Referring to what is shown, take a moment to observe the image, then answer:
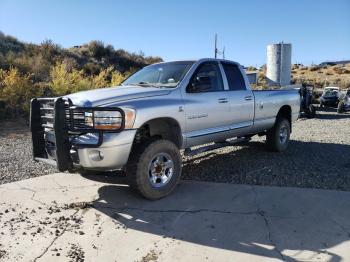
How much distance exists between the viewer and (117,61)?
31797 millimetres

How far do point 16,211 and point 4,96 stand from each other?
898cm

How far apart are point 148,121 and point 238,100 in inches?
92.8

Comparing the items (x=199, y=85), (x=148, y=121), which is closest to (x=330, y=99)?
(x=199, y=85)

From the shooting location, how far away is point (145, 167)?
5.34 m

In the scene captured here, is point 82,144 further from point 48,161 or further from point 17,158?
point 17,158

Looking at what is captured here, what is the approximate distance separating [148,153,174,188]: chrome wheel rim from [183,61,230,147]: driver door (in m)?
0.64

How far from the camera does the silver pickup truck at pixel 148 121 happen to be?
16.5ft

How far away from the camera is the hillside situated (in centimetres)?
1360

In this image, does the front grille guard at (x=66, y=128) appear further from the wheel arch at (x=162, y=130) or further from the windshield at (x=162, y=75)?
the windshield at (x=162, y=75)

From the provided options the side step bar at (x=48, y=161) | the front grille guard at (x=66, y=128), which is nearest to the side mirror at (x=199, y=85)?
the front grille guard at (x=66, y=128)

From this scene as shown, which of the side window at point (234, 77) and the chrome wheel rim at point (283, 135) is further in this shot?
the chrome wheel rim at point (283, 135)

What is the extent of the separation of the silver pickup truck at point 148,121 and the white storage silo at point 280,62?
3004 cm

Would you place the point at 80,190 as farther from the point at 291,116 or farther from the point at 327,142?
the point at 327,142

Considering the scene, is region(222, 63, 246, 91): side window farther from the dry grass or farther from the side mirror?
the dry grass
